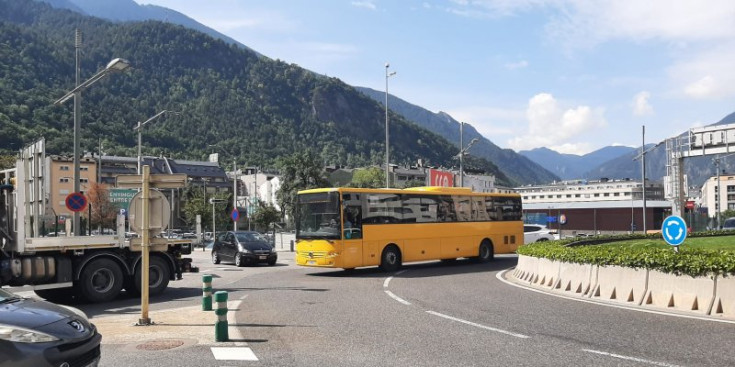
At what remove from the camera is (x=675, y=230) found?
44.6 ft

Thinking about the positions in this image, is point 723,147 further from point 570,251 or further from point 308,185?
point 308,185

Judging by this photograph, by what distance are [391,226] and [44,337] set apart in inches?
656

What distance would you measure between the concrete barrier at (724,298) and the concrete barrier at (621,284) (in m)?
1.65

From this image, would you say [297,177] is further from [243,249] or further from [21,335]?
[21,335]

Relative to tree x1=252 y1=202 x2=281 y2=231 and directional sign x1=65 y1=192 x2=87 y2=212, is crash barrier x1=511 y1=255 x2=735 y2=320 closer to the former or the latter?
directional sign x1=65 y1=192 x2=87 y2=212

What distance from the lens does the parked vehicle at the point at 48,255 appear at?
12719 millimetres

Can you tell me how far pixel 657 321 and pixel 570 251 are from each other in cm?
508

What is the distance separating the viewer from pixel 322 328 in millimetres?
10086

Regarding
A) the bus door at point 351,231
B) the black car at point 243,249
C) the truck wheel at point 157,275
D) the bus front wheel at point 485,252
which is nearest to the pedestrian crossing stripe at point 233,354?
the truck wheel at point 157,275

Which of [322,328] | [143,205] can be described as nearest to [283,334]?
[322,328]

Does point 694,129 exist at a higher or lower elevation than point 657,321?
higher


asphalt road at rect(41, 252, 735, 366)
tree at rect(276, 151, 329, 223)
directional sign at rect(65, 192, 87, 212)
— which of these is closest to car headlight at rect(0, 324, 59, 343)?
asphalt road at rect(41, 252, 735, 366)

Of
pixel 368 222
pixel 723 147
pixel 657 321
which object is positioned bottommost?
pixel 657 321

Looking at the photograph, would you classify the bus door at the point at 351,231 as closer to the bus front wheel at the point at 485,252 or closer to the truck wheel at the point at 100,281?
the bus front wheel at the point at 485,252
